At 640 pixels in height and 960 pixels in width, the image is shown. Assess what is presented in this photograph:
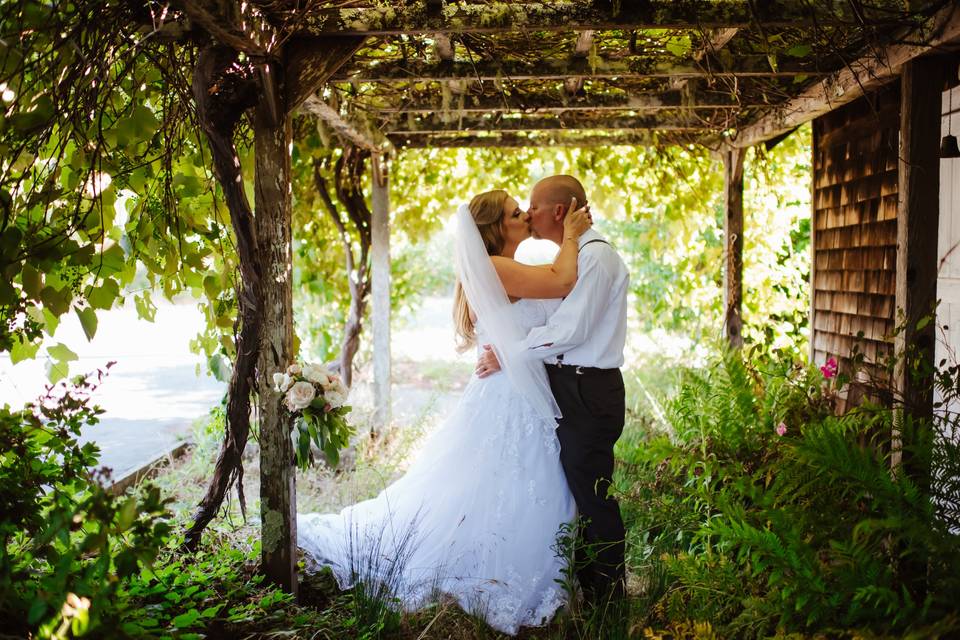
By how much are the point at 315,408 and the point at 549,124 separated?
3274 mm

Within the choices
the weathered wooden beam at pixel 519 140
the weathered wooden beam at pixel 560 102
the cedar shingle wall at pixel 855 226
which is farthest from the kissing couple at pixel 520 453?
the weathered wooden beam at pixel 519 140

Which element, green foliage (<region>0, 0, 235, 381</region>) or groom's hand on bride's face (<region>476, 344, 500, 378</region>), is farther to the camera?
groom's hand on bride's face (<region>476, 344, 500, 378</region>)

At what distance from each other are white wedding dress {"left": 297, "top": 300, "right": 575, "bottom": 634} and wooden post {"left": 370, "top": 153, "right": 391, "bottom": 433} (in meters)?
2.53

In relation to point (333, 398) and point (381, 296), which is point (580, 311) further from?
point (381, 296)

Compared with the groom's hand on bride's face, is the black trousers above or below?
below

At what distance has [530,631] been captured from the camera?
135 inches

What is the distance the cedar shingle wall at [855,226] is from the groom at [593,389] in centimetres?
150

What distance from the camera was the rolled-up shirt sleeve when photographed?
3473mm

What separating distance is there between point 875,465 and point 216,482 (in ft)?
8.58

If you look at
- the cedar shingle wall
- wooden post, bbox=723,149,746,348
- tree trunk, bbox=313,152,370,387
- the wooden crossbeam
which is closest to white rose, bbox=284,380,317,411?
the cedar shingle wall

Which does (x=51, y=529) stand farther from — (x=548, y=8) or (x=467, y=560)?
(x=548, y=8)

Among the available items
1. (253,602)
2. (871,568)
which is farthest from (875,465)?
(253,602)

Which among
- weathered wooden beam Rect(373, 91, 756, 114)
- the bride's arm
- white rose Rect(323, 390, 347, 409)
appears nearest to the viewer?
→ white rose Rect(323, 390, 347, 409)

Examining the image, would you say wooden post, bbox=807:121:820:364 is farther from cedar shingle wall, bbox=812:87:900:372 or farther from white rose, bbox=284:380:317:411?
white rose, bbox=284:380:317:411
